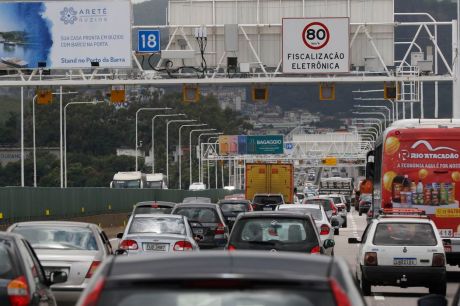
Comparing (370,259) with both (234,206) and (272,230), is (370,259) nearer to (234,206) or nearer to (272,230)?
(272,230)

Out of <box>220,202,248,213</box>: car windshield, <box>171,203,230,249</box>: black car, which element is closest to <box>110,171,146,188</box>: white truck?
<box>220,202,248,213</box>: car windshield

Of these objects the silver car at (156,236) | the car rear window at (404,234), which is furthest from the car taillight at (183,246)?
the car rear window at (404,234)

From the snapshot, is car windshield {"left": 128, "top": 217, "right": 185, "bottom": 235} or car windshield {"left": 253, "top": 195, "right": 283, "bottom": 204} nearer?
car windshield {"left": 128, "top": 217, "right": 185, "bottom": 235}

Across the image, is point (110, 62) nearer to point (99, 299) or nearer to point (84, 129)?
point (99, 299)

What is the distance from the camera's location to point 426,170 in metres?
27.5

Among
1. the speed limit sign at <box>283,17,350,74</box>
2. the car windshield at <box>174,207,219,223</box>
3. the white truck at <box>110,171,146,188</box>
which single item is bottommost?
the white truck at <box>110,171,146,188</box>

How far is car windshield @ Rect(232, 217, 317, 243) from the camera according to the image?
20125 mm

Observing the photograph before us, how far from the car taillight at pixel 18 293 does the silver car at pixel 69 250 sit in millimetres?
5204

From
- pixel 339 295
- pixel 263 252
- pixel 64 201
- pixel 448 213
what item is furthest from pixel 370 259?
pixel 64 201

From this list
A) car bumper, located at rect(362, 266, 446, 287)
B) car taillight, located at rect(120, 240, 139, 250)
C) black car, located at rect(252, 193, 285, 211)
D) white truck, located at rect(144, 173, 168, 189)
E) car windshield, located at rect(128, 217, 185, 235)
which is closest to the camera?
car bumper, located at rect(362, 266, 446, 287)

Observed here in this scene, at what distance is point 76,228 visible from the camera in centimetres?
1925

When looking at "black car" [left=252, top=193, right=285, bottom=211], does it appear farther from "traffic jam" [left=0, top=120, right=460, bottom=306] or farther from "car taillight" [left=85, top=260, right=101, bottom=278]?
"car taillight" [left=85, top=260, right=101, bottom=278]

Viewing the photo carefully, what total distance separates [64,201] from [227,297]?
47897 millimetres

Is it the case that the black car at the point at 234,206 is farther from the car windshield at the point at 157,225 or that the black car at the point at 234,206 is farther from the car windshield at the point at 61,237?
the car windshield at the point at 61,237
